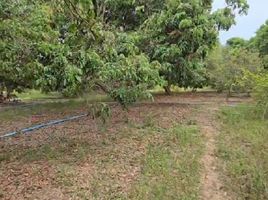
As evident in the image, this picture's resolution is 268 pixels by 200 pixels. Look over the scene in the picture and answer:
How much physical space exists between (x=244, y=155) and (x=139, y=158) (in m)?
1.62

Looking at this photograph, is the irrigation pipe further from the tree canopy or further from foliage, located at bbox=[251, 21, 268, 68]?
foliage, located at bbox=[251, 21, 268, 68]

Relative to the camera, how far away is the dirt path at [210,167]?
5504mm

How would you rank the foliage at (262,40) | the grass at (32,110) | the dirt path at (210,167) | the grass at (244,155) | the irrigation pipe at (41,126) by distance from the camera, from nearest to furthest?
the dirt path at (210,167), the grass at (244,155), the irrigation pipe at (41,126), the grass at (32,110), the foliage at (262,40)

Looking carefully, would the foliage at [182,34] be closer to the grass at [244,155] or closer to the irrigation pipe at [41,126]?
the grass at [244,155]

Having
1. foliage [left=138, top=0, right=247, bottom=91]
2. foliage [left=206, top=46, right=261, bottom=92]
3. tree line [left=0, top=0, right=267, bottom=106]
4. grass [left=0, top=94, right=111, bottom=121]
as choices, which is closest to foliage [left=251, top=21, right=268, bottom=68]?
foliage [left=206, top=46, right=261, bottom=92]

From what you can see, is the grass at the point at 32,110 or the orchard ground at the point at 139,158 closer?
the orchard ground at the point at 139,158

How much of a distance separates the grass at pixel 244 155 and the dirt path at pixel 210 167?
0.12 meters

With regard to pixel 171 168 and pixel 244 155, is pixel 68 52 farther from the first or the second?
pixel 244 155

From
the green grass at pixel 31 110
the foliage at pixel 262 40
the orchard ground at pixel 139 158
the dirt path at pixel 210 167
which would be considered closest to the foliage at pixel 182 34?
the orchard ground at pixel 139 158

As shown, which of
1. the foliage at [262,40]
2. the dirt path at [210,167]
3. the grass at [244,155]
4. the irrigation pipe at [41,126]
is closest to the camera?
the dirt path at [210,167]

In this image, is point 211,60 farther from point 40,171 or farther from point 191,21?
point 40,171

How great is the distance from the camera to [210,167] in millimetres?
6406

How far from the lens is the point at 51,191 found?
518 centimetres

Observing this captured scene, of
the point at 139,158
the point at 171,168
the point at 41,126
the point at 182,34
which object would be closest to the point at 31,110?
the point at 41,126
